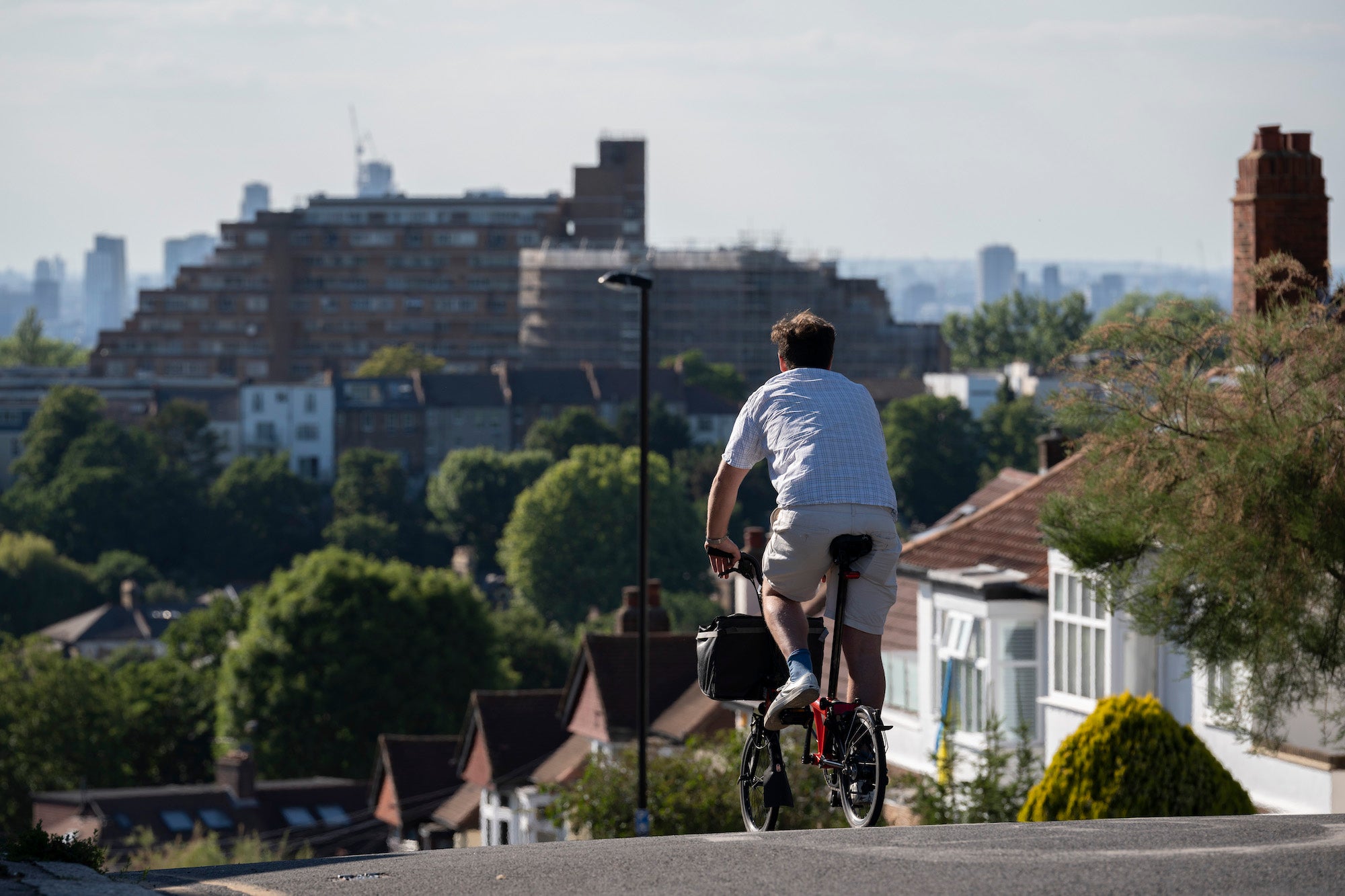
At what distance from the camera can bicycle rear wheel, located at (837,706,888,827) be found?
30.8 feet

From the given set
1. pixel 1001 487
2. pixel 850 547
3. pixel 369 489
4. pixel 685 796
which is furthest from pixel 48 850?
pixel 369 489

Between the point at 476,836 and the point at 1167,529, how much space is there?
34.6m

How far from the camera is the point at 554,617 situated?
11756cm

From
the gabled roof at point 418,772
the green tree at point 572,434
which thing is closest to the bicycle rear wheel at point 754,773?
the gabled roof at point 418,772

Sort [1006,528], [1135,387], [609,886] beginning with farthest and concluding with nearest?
[1006,528]
[1135,387]
[609,886]

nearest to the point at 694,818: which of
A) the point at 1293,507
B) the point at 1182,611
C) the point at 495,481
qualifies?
the point at 1182,611

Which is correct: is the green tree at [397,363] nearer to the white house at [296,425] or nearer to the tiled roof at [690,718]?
the white house at [296,425]

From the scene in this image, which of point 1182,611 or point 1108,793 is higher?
point 1182,611

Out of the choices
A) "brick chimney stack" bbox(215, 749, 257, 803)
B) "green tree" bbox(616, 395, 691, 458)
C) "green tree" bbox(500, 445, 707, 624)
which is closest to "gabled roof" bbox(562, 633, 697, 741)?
"brick chimney stack" bbox(215, 749, 257, 803)

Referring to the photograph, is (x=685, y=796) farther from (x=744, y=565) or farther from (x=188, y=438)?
(x=188, y=438)

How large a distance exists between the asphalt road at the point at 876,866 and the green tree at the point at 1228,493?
672cm

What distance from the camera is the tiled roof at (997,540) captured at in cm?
3094

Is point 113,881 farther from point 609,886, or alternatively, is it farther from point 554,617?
point 554,617

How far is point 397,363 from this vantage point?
619 feet
